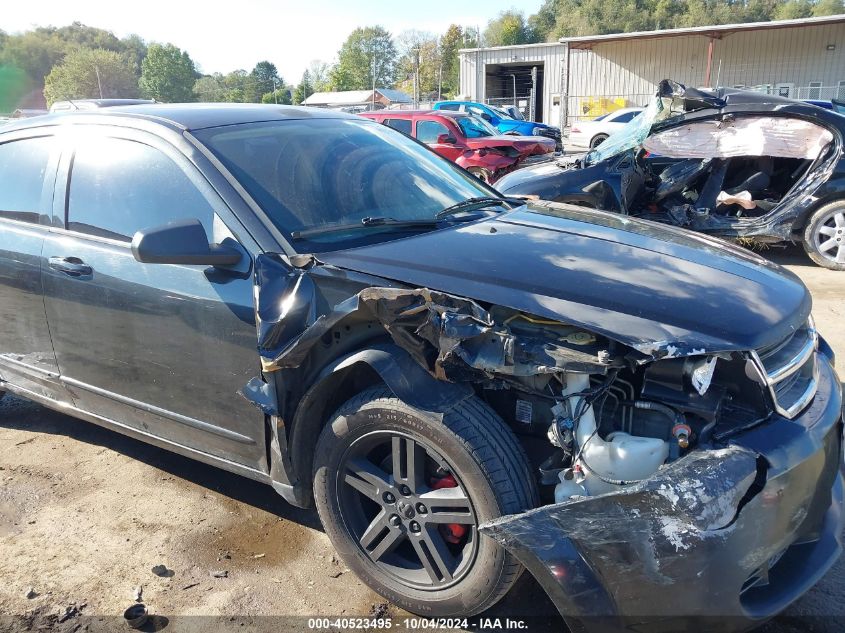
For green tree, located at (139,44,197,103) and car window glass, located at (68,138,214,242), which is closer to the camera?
car window glass, located at (68,138,214,242)

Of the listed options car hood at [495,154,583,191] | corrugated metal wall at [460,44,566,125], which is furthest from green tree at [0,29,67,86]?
car hood at [495,154,583,191]

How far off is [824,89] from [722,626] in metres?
38.5

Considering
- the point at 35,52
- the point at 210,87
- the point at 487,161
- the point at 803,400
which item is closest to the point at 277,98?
the point at 487,161

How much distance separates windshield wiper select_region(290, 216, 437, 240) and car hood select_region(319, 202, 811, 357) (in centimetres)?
15

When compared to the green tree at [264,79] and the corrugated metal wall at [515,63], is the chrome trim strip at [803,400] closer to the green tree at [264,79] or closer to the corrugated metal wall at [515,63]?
the corrugated metal wall at [515,63]

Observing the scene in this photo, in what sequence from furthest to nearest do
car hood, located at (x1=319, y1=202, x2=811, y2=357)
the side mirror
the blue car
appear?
the blue car → the side mirror → car hood, located at (x1=319, y1=202, x2=811, y2=357)

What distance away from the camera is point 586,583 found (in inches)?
74.5

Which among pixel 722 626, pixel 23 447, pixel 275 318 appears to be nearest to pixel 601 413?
pixel 722 626

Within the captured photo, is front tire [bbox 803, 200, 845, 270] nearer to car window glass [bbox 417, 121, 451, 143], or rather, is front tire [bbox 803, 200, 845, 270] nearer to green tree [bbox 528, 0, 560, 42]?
car window glass [bbox 417, 121, 451, 143]

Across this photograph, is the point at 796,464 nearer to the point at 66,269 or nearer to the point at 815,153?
the point at 66,269

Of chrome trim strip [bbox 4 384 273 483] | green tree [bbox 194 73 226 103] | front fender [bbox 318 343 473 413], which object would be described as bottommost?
chrome trim strip [bbox 4 384 273 483]

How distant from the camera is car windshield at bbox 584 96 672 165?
290 inches

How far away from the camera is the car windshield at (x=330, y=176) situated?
2707mm

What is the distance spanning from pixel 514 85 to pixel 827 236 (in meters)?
35.7
